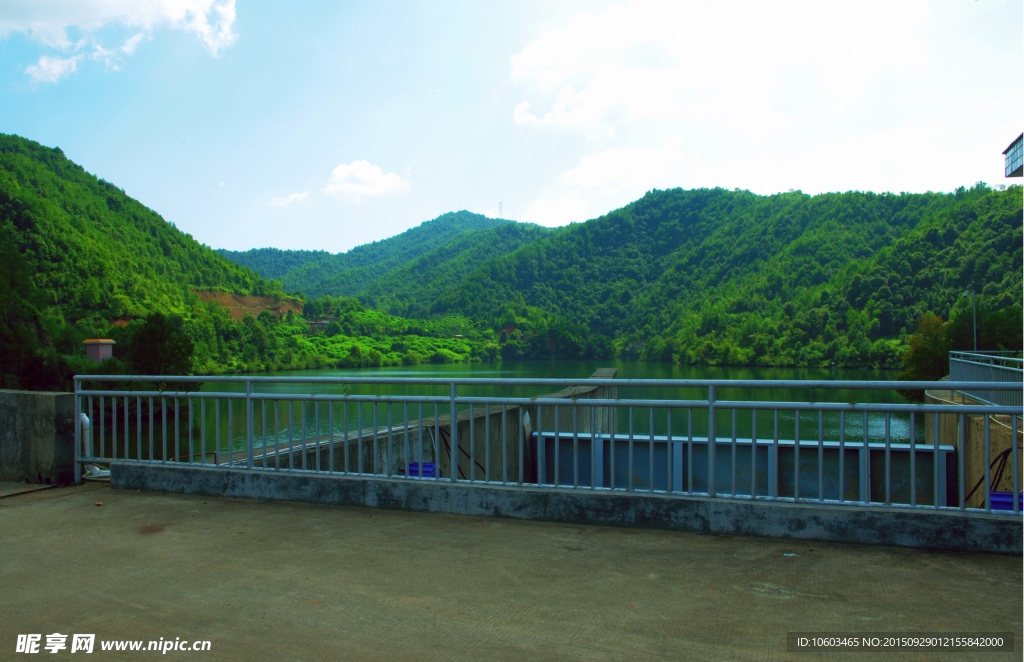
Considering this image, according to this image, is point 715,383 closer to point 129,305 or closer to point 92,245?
point 129,305

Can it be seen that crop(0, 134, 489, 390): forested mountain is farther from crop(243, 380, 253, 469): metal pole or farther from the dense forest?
crop(243, 380, 253, 469): metal pole

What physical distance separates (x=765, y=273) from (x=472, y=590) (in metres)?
126

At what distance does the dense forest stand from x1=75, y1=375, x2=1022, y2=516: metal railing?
38.1 m

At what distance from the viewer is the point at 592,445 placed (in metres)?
5.03

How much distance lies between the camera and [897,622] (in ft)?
10.5

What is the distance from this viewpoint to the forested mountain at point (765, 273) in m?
84.6

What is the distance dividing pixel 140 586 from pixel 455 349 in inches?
4909

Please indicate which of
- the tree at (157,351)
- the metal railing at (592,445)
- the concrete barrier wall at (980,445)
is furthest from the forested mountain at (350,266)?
the metal railing at (592,445)

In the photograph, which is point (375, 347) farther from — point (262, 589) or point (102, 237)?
point (262, 589)

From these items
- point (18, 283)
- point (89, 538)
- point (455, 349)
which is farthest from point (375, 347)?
point (89, 538)

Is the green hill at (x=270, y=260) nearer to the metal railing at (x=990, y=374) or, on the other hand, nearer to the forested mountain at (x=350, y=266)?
the forested mountain at (x=350, y=266)

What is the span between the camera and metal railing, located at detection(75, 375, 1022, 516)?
4562 mm

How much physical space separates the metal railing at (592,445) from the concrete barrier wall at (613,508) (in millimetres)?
104

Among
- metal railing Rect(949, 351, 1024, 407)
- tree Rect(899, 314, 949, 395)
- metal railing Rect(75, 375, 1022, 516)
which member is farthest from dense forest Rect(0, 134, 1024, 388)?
metal railing Rect(75, 375, 1022, 516)
